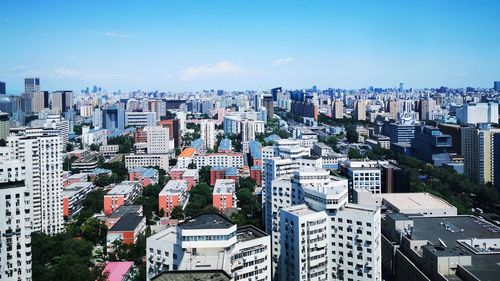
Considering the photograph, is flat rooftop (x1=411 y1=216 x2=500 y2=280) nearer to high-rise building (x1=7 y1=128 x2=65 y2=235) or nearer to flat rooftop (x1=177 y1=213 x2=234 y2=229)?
flat rooftop (x1=177 y1=213 x2=234 y2=229)

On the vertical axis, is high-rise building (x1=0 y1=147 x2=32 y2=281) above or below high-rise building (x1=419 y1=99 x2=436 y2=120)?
below

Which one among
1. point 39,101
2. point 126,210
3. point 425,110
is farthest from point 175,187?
point 425,110

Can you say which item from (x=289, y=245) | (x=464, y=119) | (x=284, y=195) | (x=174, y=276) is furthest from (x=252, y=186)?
(x=464, y=119)

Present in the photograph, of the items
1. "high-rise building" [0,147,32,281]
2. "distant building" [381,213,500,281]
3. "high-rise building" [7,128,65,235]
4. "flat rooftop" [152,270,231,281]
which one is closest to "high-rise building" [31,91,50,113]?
"high-rise building" [7,128,65,235]

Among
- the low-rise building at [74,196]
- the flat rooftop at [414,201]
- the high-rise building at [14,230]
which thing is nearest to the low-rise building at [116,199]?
the low-rise building at [74,196]

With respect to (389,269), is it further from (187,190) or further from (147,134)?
(147,134)
